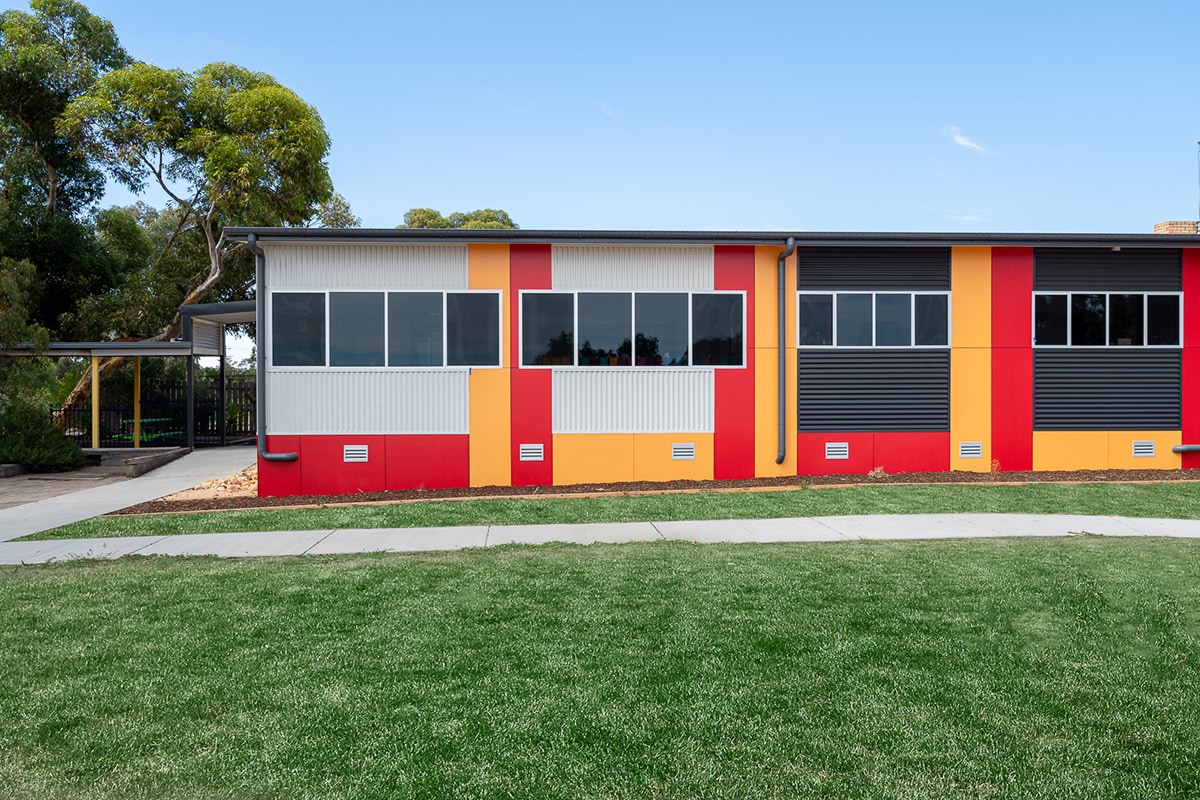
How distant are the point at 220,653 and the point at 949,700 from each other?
4.09m

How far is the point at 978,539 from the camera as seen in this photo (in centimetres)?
798

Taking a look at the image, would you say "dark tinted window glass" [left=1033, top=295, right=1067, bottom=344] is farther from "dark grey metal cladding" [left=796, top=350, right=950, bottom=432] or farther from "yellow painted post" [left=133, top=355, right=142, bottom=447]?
"yellow painted post" [left=133, top=355, right=142, bottom=447]

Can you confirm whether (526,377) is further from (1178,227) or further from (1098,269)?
(1178,227)

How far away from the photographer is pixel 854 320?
13.6 metres

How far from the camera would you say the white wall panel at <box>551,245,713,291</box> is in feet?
43.4

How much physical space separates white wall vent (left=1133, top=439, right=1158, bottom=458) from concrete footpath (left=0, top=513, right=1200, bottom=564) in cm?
531

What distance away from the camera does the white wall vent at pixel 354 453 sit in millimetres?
12953

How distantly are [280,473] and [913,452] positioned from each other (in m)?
10.9

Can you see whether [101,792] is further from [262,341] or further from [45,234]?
[45,234]

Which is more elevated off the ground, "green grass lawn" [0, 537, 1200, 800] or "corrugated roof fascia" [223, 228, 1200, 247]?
"corrugated roof fascia" [223, 228, 1200, 247]

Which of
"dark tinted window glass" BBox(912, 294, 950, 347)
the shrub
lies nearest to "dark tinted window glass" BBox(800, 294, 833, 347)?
"dark tinted window glass" BBox(912, 294, 950, 347)

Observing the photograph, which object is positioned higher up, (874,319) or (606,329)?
(874,319)

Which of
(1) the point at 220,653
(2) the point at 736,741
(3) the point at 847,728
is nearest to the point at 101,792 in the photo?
(1) the point at 220,653

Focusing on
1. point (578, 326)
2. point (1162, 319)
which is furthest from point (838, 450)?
point (1162, 319)
